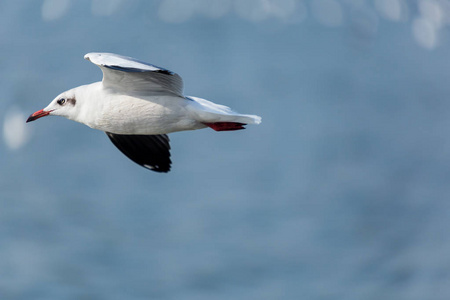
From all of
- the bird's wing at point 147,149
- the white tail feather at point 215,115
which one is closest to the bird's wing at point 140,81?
the white tail feather at point 215,115

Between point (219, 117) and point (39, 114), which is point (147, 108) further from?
point (39, 114)

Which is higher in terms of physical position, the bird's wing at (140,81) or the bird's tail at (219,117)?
the bird's wing at (140,81)

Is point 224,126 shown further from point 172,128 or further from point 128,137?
point 128,137

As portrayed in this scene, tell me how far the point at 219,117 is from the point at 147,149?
127cm

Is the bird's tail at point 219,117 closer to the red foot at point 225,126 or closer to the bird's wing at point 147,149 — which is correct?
the red foot at point 225,126

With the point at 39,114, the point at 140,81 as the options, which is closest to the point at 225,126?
the point at 140,81

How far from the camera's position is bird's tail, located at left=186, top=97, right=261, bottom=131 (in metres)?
6.79

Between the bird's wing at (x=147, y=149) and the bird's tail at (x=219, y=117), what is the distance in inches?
39.6

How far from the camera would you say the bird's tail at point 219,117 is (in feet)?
22.3

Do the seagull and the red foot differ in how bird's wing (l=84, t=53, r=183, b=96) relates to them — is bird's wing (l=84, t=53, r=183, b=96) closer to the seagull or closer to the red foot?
the seagull

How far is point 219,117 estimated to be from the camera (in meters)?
6.81

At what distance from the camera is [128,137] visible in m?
7.88

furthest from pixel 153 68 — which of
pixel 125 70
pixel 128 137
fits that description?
pixel 128 137

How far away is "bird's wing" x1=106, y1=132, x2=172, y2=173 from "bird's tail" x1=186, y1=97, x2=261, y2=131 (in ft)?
3.30
